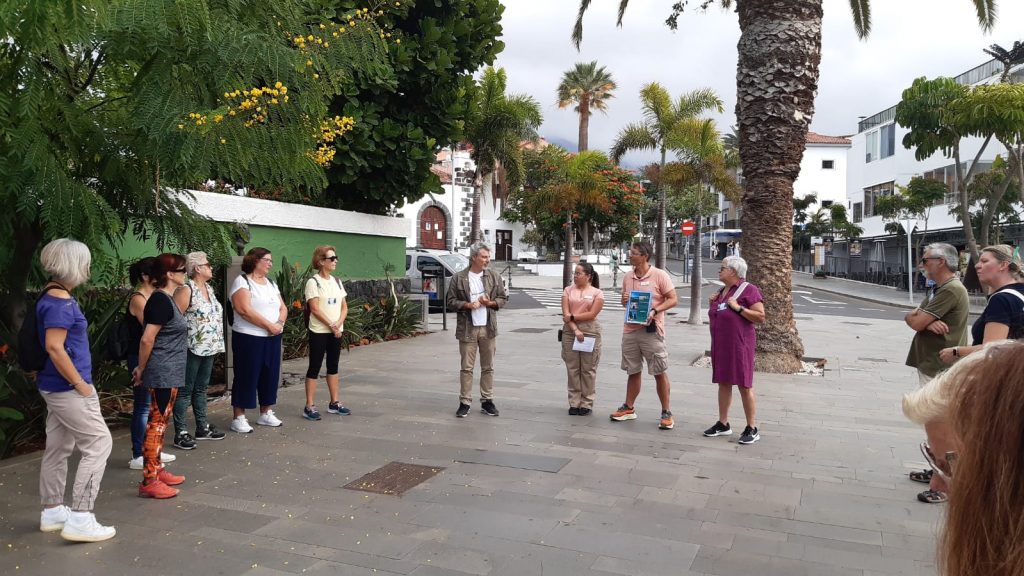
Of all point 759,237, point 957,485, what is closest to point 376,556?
point 957,485

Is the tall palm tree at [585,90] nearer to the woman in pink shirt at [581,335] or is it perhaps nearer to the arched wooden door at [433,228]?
the arched wooden door at [433,228]

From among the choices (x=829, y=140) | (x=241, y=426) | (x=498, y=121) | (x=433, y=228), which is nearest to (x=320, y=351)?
(x=241, y=426)

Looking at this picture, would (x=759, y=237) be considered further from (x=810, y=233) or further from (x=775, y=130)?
(x=810, y=233)

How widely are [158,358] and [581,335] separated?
4.05 m

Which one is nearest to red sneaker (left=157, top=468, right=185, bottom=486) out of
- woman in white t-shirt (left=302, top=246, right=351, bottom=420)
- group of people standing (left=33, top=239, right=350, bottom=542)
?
group of people standing (left=33, top=239, right=350, bottom=542)

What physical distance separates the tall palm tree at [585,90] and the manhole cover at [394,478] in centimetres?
5036

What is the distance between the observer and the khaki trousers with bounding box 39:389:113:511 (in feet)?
14.5

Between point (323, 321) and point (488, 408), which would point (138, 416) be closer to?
point (323, 321)

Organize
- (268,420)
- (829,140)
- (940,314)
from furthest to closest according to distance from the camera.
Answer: (829,140), (268,420), (940,314)

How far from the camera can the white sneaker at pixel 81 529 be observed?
4355 millimetres

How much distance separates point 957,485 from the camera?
45.8 inches

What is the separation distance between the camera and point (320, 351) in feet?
25.5

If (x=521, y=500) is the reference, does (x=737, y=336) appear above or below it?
above

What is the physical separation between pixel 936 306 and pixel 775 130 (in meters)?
6.01
